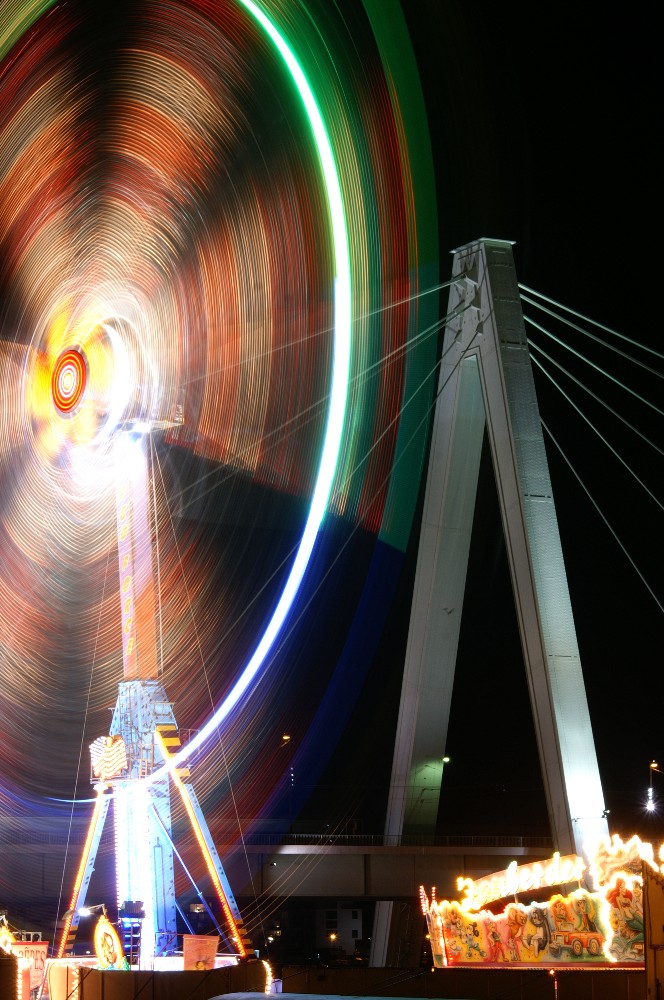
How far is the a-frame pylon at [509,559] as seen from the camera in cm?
2747

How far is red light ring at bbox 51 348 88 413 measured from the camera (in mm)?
28562

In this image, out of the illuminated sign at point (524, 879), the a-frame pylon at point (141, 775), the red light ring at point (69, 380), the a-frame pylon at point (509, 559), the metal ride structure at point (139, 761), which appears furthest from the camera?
the a-frame pylon at point (141, 775)

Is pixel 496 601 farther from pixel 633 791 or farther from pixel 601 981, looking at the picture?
pixel 601 981

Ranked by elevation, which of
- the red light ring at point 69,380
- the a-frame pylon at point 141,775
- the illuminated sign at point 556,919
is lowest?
the illuminated sign at point 556,919

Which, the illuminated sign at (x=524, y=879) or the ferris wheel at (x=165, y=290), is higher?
the ferris wheel at (x=165, y=290)

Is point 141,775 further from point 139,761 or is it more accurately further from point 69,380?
point 69,380

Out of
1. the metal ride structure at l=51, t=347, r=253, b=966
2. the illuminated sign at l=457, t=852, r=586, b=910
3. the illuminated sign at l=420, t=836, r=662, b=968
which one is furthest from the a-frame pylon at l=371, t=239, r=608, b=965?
the metal ride structure at l=51, t=347, r=253, b=966

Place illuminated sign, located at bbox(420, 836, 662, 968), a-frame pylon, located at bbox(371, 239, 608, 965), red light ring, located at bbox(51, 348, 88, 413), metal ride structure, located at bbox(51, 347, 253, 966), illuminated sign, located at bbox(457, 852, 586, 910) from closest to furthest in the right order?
illuminated sign, located at bbox(420, 836, 662, 968), illuminated sign, located at bbox(457, 852, 586, 910), a-frame pylon, located at bbox(371, 239, 608, 965), red light ring, located at bbox(51, 348, 88, 413), metal ride structure, located at bbox(51, 347, 253, 966)

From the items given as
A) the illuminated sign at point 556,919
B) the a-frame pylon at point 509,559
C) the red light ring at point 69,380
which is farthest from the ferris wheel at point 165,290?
the illuminated sign at point 556,919

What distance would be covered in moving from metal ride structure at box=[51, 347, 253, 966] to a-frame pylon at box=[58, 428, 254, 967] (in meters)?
0.02

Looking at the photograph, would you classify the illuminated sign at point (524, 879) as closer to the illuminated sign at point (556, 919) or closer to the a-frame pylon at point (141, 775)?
the illuminated sign at point (556, 919)

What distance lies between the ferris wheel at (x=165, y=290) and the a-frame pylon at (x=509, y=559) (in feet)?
7.81

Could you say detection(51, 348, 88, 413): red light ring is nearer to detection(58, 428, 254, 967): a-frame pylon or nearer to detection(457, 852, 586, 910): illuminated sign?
detection(58, 428, 254, 967): a-frame pylon

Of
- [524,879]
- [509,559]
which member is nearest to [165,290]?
[509,559]
